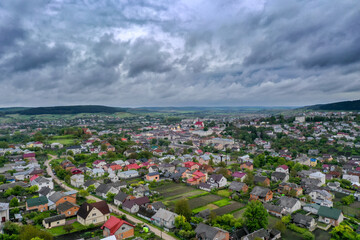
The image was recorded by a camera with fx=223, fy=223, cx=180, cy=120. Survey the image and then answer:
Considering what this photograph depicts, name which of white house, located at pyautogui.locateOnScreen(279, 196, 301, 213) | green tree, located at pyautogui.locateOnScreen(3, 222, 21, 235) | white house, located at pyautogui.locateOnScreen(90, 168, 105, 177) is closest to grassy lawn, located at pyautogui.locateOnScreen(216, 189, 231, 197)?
white house, located at pyautogui.locateOnScreen(279, 196, 301, 213)

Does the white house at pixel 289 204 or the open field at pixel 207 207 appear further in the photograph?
the open field at pixel 207 207

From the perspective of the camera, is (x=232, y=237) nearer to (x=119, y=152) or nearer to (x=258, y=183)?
(x=258, y=183)

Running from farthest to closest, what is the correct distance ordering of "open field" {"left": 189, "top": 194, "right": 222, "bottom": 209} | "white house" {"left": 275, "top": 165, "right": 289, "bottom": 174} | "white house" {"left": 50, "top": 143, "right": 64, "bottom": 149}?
1. "white house" {"left": 50, "top": 143, "right": 64, "bottom": 149}
2. "white house" {"left": 275, "top": 165, "right": 289, "bottom": 174}
3. "open field" {"left": 189, "top": 194, "right": 222, "bottom": 209}

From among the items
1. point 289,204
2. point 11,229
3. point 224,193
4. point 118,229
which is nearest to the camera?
point 118,229

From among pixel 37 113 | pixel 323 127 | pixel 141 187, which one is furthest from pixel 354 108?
pixel 37 113

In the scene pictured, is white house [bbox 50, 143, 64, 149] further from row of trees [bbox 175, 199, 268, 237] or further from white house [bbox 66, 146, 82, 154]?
row of trees [bbox 175, 199, 268, 237]

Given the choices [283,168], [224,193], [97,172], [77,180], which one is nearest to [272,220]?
[224,193]

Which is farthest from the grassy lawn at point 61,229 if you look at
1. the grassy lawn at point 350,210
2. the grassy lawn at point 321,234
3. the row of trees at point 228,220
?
the grassy lawn at point 350,210

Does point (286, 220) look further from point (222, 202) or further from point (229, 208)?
point (222, 202)

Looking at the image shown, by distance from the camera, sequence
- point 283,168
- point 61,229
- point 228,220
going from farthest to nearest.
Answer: point 283,168, point 228,220, point 61,229

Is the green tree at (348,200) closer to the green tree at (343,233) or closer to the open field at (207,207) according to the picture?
the green tree at (343,233)

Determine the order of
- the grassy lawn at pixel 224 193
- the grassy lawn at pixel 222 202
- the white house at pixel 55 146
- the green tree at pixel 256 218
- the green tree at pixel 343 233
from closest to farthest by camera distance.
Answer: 1. the green tree at pixel 343 233
2. the green tree at pixel 256 218
3. the grassy lawn at pixel 222 202
4. the grassy lawn at pixel 224 193
5. the white house at pixel 55 146
